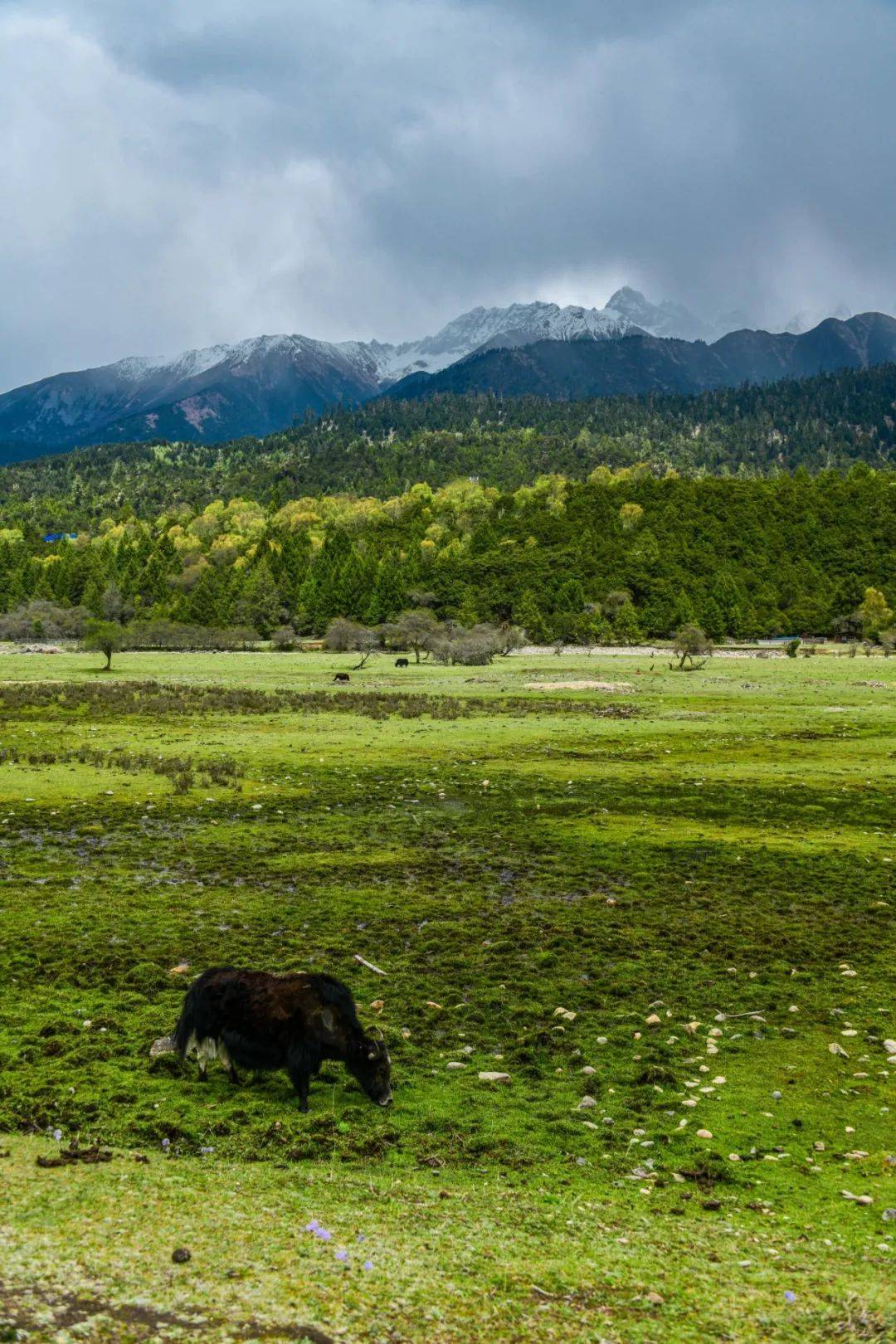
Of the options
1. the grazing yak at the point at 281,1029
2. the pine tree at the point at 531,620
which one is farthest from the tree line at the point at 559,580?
the grazing yak at the point at 281,1029

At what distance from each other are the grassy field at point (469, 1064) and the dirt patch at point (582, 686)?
35.5 m

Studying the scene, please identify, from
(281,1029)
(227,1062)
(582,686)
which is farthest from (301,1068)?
(582,686)

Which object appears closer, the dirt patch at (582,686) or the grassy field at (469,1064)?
the grassy field at (469,1064)

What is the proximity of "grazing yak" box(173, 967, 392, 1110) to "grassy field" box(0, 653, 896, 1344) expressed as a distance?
336 mm

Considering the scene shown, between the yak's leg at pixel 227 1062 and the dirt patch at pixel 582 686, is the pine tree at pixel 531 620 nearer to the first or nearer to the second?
the dirt patch at pixel 582 686

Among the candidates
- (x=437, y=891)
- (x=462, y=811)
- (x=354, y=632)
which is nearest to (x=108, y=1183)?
(x=437, y=891)

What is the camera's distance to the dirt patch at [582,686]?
65.4 m

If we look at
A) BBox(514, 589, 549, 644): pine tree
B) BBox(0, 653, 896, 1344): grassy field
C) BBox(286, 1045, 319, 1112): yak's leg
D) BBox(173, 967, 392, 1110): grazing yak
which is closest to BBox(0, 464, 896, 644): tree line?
BBox(514, 589, 549, 644): pine tree

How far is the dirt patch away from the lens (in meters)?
65.4

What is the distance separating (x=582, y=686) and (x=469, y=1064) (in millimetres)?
57521

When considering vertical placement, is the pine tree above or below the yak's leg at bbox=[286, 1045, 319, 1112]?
above

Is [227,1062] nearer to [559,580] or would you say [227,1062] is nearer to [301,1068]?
[301,1068]

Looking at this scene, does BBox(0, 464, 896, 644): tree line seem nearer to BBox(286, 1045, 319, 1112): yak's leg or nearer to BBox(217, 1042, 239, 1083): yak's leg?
BBox(217, 1042, 239, 1083): yak's leg

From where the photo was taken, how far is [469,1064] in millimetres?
10617
